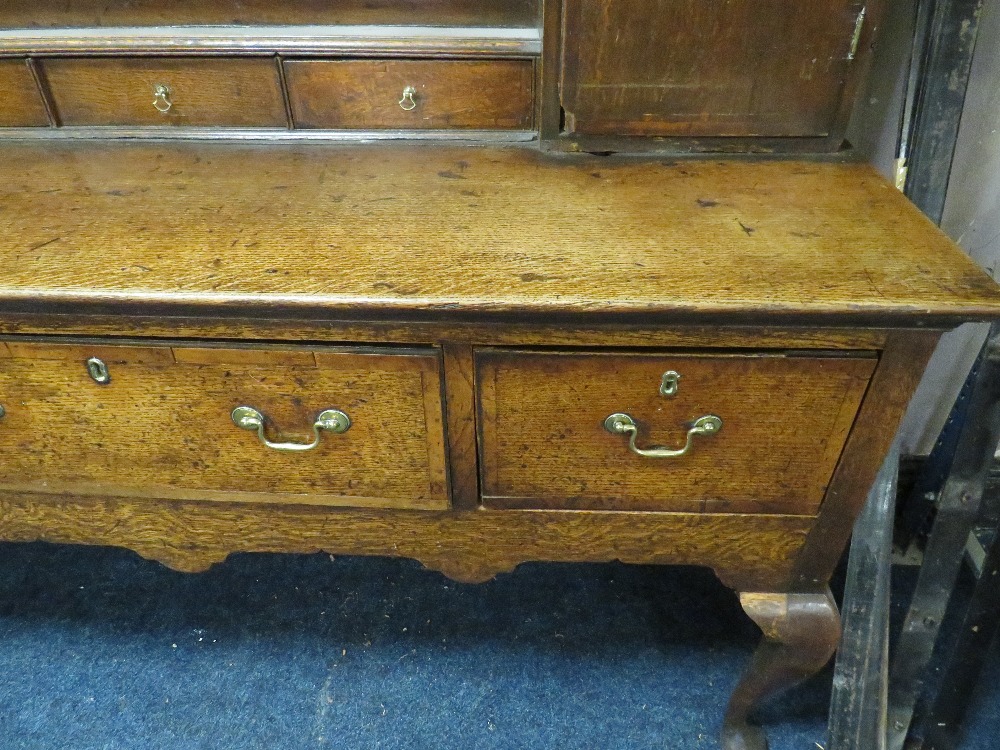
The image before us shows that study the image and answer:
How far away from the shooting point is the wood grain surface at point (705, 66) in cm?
89

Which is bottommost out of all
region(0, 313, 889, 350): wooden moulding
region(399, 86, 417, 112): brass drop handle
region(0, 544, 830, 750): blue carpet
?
region(0, 544, 830, 750): blue carpet

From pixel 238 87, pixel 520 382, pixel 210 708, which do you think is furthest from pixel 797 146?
pixel 210 708

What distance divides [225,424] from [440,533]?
11.4 inches

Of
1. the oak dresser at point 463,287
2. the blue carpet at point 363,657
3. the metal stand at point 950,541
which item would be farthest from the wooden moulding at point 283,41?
the blue carpet at point 363,657

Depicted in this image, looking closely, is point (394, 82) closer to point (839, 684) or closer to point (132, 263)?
point (132, 263)

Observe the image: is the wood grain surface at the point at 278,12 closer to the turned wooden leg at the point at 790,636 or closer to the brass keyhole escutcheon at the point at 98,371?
the brass keyhole escutcheon at the point at 98,371

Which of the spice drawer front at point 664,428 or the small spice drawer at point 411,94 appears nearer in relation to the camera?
the spice drawer front at point 664,428

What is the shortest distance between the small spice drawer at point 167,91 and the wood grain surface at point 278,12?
71mm

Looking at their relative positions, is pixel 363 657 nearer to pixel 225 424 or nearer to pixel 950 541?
pixel 225 424

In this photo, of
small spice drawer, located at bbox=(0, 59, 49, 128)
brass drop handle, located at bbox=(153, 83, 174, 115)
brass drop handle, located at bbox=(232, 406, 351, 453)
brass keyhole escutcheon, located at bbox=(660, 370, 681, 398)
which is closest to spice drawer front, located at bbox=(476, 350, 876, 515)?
brass keyhole escutcheon, located at bbox=(660, 370, 681, 398)

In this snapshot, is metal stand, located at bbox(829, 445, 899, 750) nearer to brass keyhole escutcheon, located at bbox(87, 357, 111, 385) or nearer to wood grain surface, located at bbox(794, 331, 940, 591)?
wood grain surface, located at bbox(794, 331, 940, 591)

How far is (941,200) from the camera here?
968 mm

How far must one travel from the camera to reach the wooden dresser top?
2.15 ft

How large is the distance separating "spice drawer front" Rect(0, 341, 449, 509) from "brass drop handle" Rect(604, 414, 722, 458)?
19 cm
